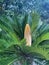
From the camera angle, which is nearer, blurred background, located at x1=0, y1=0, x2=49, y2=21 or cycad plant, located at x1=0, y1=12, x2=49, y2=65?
cycad plant, located at x1=0, y1=12, x2=49, y2=65

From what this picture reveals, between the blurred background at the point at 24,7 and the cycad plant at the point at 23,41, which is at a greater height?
the blurred background at the point at 24,7

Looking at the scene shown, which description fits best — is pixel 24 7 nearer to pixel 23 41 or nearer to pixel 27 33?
pixel 27 33

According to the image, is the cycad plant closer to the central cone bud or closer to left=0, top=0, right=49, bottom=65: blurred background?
the central cone bud

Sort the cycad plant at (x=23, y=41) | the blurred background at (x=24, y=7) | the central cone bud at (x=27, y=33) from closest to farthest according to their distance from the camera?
the cycad plant at (x=23, y=41) < the central cone bud at (x=27, y=33) < the blurred background at (x=24, y=7)

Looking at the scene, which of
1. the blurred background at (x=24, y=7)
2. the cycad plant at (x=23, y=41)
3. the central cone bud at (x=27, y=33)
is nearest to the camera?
the cycad plant at (x=23, y=41)

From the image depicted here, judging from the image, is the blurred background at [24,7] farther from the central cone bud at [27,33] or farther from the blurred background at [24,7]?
the central cone bud at [27,33]

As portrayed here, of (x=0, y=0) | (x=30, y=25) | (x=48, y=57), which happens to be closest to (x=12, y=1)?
(x=0, y=0)

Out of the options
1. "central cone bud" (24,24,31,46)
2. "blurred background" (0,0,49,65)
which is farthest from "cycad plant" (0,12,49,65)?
→ "blurred background" (0,0,49,65)

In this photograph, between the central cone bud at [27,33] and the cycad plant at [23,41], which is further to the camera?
the central cone bud at [27,33]

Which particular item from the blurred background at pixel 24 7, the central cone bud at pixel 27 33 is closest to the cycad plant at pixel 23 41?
the central cone bud at pixel 27 33

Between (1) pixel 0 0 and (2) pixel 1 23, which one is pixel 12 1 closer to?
(1) pixel 0 0
